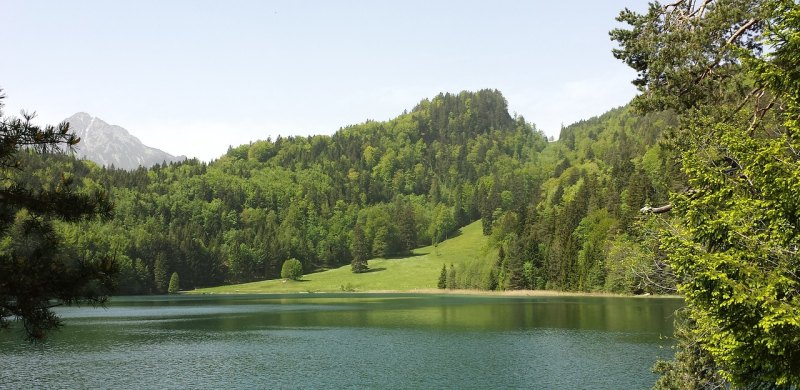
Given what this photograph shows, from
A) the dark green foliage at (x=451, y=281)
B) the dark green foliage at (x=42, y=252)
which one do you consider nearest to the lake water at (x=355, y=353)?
the dark green foliage at (x=42, y=252)

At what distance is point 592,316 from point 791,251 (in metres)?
74.5

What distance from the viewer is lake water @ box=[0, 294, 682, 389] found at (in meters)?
43.8

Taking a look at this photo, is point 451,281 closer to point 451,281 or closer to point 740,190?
point 451,281

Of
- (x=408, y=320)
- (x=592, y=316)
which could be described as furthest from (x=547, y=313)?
(x=408, y=320)

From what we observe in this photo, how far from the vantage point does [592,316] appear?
8769 cm

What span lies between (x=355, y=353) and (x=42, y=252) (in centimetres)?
4431

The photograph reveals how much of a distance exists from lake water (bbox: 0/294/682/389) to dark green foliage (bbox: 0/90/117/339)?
26547 mm

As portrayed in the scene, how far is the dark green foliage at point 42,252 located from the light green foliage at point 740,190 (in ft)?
54.2

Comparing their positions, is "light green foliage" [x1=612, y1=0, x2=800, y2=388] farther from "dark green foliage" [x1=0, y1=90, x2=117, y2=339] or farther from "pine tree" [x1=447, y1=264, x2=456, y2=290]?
"pine tree" [x1=447, y1=264, x2=456, y2=290]

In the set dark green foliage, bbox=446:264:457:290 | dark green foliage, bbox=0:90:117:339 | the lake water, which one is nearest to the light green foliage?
the lake water

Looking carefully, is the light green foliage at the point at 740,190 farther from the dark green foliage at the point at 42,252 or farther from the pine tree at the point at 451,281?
the pine tree at the point at 451,281

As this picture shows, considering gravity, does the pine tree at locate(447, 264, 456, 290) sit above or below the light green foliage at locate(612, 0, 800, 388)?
below

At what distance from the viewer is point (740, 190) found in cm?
1816

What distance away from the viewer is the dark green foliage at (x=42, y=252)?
45.5ft
